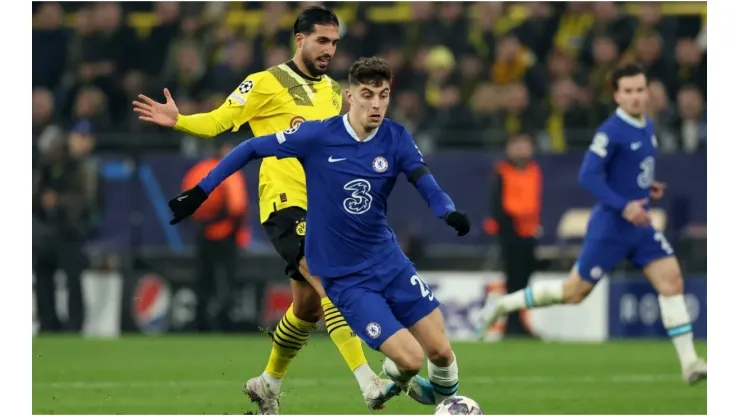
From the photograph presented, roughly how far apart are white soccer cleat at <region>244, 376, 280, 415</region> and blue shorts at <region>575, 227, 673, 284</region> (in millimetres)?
3957

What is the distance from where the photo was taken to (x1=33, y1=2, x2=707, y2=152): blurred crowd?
65.2 ft

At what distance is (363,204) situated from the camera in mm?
8859

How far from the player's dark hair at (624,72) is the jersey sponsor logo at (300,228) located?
13.6 ft

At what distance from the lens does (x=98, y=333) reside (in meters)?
19.8

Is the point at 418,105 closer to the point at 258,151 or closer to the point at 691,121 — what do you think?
the point at 691,121

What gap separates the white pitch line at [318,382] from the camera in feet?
41.7

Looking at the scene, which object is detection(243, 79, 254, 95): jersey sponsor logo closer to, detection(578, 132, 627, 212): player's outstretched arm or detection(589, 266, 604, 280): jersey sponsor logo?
detection(578, 132, 627, 212): player's outstretched arm

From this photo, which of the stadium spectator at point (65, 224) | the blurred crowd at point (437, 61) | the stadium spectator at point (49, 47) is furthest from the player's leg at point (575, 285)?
the stadium spectator at point (49, 47)

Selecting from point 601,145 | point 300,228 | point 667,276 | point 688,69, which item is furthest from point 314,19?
point 688,69

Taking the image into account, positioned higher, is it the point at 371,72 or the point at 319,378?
the point at 371,72

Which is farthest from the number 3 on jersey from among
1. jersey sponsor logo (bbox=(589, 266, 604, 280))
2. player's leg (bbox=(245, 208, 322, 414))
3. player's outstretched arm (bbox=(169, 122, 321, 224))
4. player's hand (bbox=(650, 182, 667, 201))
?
jersey sponsor logo (bbox=(589, 266, 604, 280))

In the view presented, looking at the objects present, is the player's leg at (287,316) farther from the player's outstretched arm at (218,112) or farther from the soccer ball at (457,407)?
the soccer ball at (457,407)

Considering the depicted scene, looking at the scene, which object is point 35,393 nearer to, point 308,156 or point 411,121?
point 308,156

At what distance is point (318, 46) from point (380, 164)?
146cm
